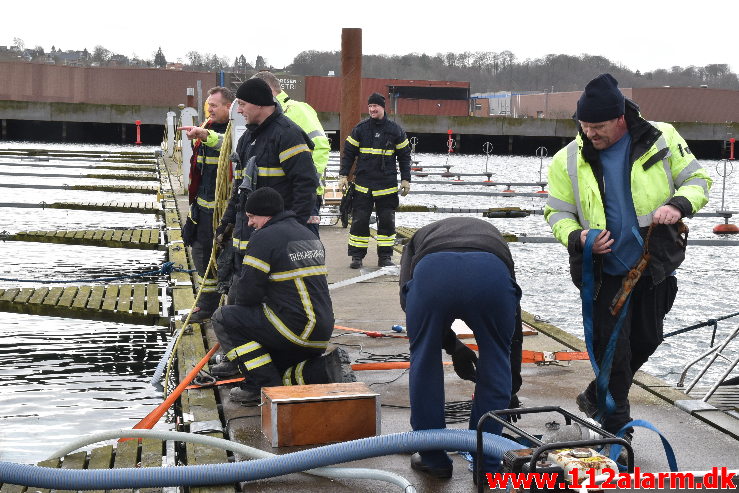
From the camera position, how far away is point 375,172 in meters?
11.0

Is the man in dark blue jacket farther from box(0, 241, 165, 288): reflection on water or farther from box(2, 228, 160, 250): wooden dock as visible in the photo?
box(2, 228, 160, 250): wooden dock

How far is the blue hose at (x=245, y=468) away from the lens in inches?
165

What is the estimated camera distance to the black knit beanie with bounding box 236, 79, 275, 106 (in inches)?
273

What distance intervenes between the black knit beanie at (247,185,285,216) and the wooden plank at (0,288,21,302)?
15.3 feet

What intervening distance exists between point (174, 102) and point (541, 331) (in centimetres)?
7066

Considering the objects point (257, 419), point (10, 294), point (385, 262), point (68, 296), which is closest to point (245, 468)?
point (257, 419)

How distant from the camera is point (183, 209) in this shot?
17.5 m

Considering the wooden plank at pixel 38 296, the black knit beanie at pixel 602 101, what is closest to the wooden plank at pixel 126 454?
the black knit beanie at pixel 602 101

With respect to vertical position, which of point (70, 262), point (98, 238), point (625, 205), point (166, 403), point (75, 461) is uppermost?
point (625, 205)

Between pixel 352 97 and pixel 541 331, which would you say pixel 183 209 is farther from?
pixel 541 331

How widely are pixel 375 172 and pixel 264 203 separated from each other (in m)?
5.23

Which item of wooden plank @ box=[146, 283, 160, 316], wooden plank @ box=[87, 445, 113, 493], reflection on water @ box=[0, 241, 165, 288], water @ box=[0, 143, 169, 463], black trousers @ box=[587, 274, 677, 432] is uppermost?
black trousers @ box=[587, 274, 677, 432]

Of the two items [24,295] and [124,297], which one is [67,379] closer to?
[124,297]

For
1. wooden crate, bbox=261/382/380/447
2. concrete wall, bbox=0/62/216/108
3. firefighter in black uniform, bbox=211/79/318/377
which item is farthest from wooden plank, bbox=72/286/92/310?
concrete wall, bbox=0/62/216/108
